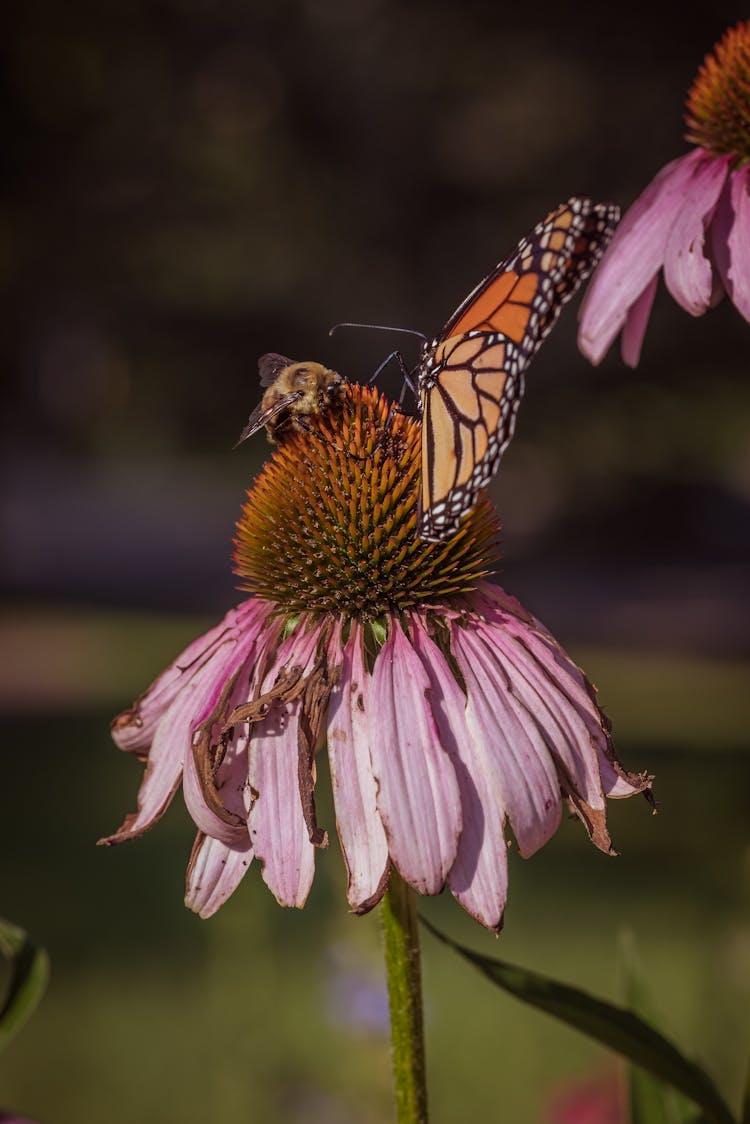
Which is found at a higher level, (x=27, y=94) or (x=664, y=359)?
(x=27, y=94)

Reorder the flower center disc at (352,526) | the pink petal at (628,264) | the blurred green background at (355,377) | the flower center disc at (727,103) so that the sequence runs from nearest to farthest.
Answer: the flower center disc at (352,526) → the pink petal at (628,264) → the flower center disc at (727,103) → the blurred green background at (355,377)

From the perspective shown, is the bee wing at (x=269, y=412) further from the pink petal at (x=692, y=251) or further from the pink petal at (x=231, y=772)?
the pink petal at (x=692, y=251)

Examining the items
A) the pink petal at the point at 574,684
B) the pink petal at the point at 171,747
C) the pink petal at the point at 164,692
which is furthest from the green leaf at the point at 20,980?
the pink petal at the point at 574,684

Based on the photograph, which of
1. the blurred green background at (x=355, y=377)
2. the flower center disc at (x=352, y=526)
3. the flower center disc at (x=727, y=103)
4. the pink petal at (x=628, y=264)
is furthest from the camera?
the blurred green background at (x=355, y=377)

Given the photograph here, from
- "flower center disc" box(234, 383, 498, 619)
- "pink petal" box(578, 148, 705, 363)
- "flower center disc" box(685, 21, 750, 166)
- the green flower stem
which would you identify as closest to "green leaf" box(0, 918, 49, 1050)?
the green flower stem

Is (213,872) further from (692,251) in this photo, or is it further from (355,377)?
(355,377)

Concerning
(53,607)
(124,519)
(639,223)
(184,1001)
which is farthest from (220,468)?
(639,223)

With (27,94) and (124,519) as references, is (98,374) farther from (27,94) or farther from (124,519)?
(27,94)
